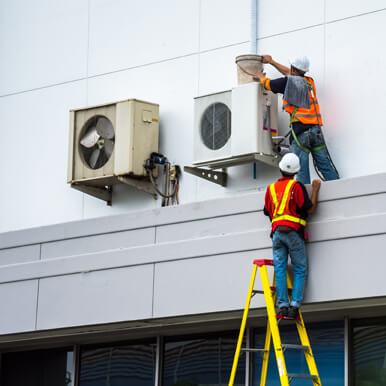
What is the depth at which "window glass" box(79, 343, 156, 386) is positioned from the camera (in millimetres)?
15648

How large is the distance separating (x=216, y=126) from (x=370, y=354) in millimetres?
3494

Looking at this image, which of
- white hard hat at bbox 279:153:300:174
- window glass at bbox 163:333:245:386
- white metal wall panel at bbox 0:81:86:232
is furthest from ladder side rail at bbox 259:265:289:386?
white metal wall panel at bbox 0:81:86:232

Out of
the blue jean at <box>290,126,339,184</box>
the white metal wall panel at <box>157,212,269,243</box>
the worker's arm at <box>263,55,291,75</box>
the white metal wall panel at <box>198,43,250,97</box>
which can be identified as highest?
the white metal wall panel at <box>198,43,250,97</box>

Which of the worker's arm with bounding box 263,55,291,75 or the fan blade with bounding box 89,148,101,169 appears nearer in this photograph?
the worker's arm with bounding box 263,55,291,75

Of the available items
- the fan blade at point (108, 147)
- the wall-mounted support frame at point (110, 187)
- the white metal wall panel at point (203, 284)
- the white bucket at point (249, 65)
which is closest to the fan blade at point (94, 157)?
the fan blade at point (108, 147)

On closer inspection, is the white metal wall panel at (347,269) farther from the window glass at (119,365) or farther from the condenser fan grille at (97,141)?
the condenser fan grille at (97,141)

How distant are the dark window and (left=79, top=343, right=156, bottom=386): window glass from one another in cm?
33

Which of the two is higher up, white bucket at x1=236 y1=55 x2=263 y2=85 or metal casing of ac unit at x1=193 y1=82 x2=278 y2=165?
white bucket at x1=236 y1=55 x2=263 y2=85

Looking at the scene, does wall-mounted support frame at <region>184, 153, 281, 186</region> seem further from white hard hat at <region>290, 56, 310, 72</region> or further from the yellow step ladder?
the yellow step ladder

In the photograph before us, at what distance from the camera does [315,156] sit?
45.7 ft

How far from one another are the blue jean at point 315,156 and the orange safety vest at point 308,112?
4.6 inches

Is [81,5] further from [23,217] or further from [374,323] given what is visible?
[374,323]

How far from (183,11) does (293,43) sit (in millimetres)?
2024

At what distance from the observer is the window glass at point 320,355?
1386cm
